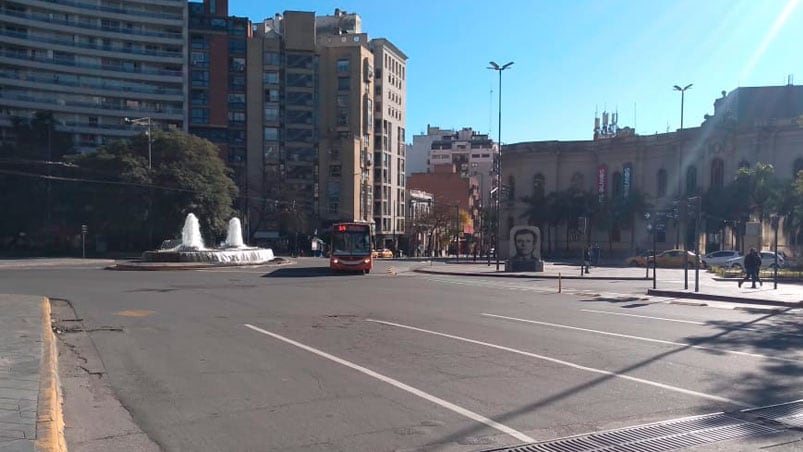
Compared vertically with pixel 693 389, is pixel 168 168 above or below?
above

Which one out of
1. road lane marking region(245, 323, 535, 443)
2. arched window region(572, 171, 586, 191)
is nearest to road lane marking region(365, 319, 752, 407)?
road lane marking region(245, 323, 535, 443)

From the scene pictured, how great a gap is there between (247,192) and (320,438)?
82.3m

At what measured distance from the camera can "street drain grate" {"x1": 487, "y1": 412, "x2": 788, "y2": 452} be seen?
588cm

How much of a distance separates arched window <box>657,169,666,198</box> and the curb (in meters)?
76.3

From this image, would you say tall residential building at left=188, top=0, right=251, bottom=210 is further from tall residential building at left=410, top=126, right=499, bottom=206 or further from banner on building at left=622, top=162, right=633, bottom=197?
tall residential building at left=410, top=126, right=499, bottom=206

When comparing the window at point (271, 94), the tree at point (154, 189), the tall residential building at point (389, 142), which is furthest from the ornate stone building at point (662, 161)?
the tree at point (154, 189)

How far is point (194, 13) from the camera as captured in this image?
97.0 m

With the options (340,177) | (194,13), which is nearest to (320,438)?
(340,177)

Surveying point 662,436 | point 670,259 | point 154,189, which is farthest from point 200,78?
point 662,436

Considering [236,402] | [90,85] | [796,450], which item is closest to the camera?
[796,450]

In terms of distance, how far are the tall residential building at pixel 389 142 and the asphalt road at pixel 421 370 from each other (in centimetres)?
8508

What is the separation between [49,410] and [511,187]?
82.9m

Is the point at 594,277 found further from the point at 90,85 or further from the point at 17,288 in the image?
the point at 90,85

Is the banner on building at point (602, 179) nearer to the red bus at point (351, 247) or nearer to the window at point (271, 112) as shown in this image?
the window at point (271, 112)
